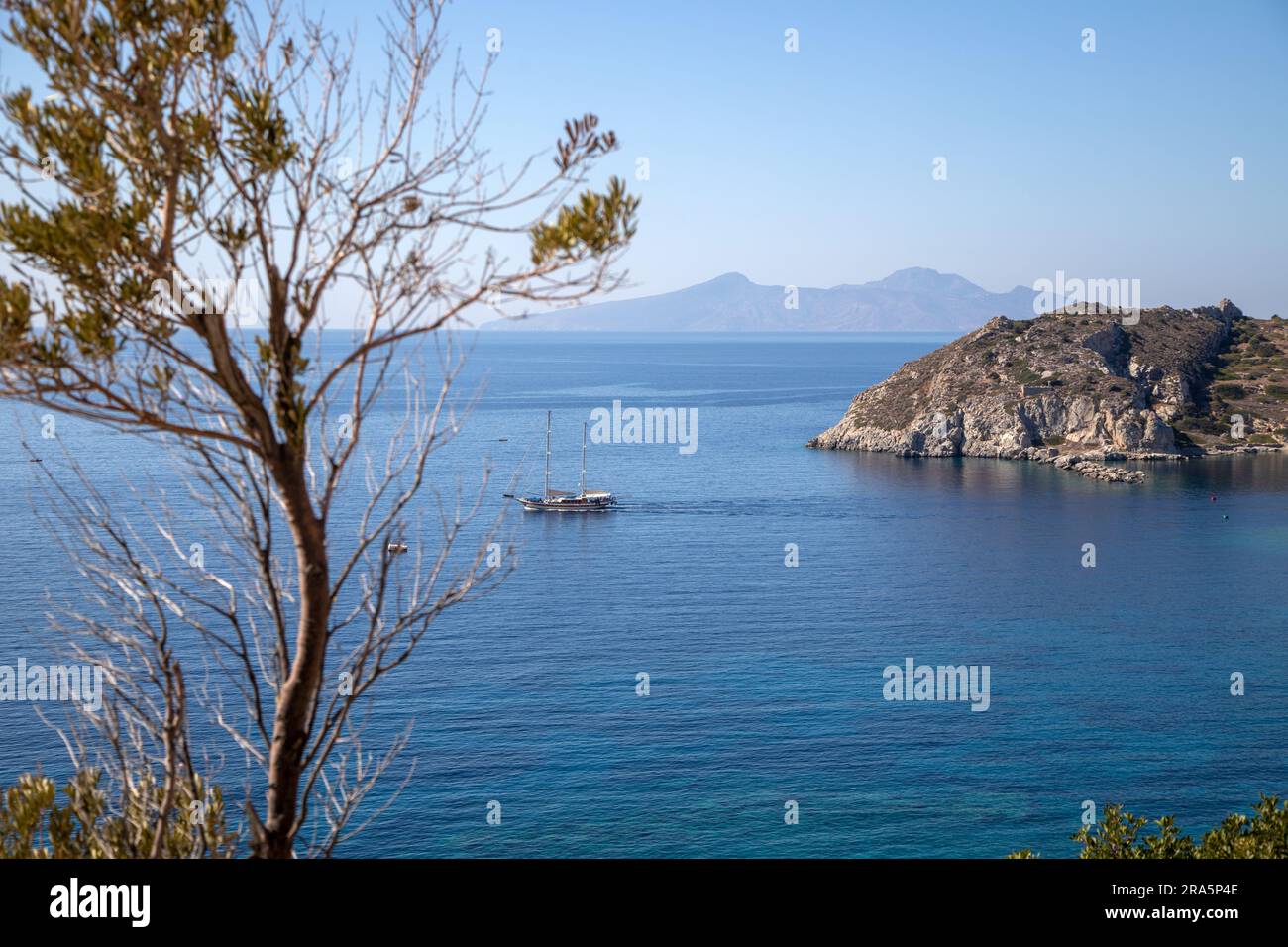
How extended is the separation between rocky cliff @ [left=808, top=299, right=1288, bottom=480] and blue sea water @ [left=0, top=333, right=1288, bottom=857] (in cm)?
1517

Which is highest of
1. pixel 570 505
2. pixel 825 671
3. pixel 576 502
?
pixel 576 502

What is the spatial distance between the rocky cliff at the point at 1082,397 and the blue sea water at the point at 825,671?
15174 mm

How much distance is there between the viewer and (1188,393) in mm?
118062

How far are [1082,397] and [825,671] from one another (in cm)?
7267

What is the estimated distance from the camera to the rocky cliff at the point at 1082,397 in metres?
112

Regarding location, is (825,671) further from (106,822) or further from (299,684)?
(299,684)

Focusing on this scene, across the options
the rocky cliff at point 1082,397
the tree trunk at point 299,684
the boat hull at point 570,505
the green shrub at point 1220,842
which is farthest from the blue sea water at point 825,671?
the tree trunk at point 299,684

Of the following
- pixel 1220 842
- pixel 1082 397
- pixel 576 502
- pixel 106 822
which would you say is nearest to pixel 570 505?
pixel 576 502

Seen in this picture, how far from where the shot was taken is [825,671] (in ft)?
170

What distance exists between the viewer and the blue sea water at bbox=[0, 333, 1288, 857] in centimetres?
3791
